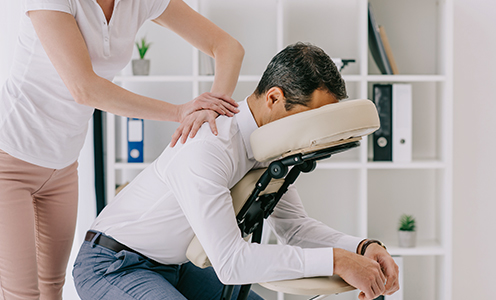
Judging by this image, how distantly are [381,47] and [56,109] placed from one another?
1612 mm

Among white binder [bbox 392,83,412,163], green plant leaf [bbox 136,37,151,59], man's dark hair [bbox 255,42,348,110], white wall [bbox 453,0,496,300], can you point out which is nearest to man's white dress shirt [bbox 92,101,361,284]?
man's dark hair [bbox 255,42,348,110]

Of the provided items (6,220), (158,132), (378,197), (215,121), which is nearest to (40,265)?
(6,220)

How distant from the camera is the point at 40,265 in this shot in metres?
1.24

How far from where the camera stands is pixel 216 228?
89cm

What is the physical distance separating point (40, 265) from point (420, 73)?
6.71 feet

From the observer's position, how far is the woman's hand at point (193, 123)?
→ 3.24 ft

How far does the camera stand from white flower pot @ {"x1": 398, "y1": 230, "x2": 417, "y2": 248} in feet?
7.29

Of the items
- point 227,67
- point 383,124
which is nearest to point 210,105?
point 227,67

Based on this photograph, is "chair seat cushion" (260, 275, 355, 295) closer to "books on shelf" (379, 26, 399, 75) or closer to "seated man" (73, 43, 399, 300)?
"seated man" (73, 43, 399, 300)

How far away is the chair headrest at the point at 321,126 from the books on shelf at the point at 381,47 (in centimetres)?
142

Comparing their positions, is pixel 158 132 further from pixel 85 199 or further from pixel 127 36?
pixel 127 36

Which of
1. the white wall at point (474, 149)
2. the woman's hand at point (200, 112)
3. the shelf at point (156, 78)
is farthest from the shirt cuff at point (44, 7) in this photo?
the white wall at point (474, 149)

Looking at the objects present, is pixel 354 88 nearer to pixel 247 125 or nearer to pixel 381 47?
pixel 381 47

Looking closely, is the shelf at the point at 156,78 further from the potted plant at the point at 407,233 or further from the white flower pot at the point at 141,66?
the potted plant at the point at 407,233
